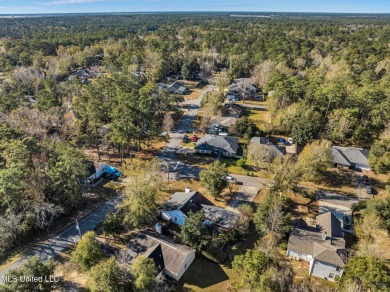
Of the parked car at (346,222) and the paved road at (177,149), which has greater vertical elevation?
the paved road at (177,149)

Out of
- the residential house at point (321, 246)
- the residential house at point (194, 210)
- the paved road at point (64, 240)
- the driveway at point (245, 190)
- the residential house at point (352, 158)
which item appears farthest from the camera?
the residential house at point (352, 158)

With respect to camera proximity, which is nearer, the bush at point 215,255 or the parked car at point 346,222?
the bush at point 215,255

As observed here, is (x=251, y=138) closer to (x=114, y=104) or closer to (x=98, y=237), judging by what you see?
(x=114, y=104)

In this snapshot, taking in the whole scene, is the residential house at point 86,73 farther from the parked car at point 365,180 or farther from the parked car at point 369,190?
the parked car at point 369,190

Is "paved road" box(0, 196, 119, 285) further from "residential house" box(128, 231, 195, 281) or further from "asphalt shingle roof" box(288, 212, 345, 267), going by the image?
"asphalt shingle roof" box(288, 212, 345, 267)

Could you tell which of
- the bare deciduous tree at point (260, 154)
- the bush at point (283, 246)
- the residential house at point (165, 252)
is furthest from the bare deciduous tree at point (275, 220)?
the bare deciduous tree at point (260, 154)

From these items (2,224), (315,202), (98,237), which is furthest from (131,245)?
(315,202)
